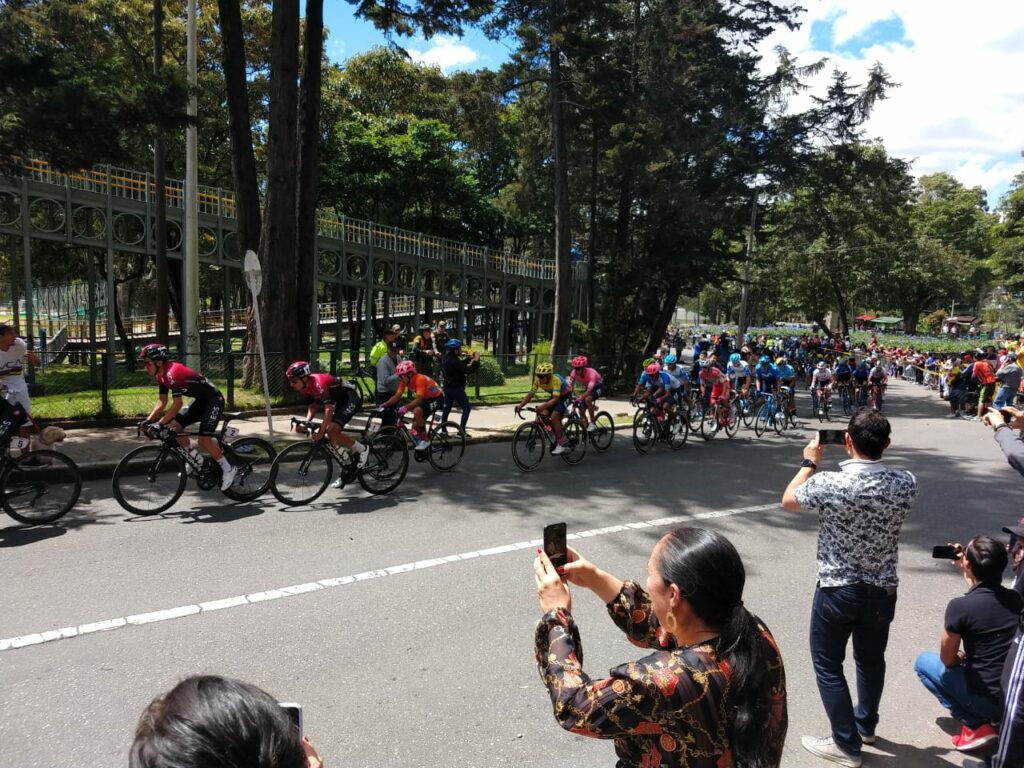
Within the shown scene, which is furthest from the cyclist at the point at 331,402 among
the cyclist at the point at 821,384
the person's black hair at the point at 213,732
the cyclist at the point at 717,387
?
the cyclist at the point at 821,384

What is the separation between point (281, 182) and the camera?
Answer: 1411cm

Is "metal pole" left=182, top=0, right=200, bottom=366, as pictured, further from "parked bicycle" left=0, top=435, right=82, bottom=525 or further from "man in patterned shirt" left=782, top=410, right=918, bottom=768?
"man in patterned shirt" left=782, top=410, right=918, bottom=768

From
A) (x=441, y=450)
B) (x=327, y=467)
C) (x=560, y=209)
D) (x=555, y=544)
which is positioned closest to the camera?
(x=555, y=544)

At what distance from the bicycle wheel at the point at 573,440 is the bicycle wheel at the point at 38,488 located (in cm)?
652

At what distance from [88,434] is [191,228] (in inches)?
274

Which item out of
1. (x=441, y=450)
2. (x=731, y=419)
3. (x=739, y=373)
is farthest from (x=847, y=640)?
(x=739, y=373)

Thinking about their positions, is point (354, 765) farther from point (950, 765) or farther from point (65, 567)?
point (65, 567)

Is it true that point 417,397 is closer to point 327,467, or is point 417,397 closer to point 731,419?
point 327,467

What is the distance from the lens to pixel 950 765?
3.42m

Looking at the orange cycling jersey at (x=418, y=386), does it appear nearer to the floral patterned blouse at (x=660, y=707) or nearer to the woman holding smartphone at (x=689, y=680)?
the woman holding smartphone at (x=689, y=680)

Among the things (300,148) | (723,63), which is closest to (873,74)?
(723,63)

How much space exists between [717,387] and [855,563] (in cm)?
1095

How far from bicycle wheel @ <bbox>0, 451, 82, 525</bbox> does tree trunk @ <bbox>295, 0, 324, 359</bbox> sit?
7451 mm

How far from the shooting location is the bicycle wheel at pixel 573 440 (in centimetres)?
1077
